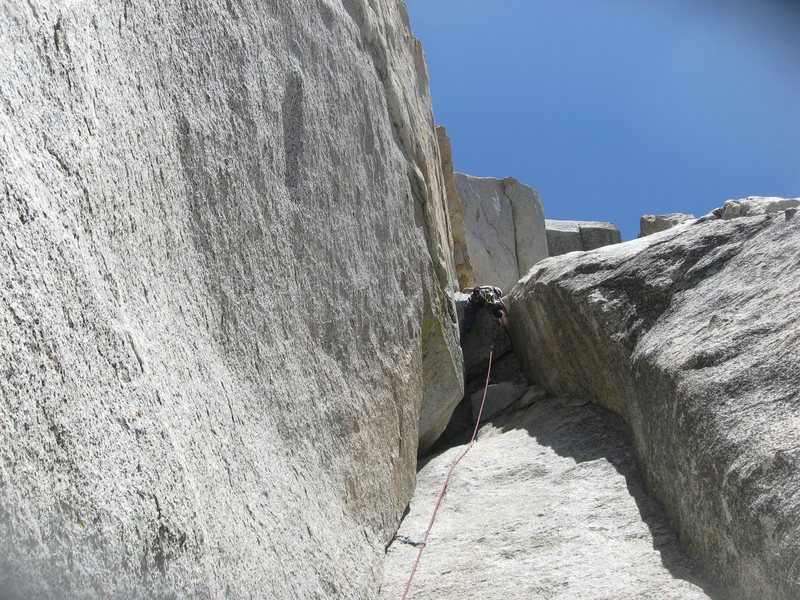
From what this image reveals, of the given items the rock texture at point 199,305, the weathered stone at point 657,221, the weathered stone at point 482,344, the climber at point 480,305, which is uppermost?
the weathered stone at point 657,221

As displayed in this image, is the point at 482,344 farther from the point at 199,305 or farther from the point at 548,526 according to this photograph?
the point at 199,305

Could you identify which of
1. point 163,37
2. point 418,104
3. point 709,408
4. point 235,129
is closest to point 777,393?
point 709,408

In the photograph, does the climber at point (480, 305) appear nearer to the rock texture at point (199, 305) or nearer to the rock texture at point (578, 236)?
the rock texture at point (199, 305)

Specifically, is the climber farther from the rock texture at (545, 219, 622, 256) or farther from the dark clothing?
the rock texture at (545, 219, 622, 256)

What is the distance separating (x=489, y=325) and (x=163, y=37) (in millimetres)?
5038

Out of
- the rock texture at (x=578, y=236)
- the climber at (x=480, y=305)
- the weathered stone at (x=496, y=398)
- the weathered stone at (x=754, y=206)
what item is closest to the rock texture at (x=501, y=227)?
the rock texture at (x=578, y=236)

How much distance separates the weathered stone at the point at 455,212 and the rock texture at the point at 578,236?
18.8 feet

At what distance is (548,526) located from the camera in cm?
421

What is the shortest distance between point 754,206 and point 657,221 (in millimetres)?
8587

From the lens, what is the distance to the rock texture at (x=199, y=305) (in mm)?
1812

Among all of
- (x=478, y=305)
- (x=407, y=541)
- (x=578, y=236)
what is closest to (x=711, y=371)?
(x=407, y=541)

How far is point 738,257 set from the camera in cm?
421

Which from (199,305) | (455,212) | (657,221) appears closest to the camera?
(199,305)

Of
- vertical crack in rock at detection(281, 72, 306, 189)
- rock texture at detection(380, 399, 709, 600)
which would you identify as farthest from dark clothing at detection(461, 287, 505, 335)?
vertical crack in rock at detection(281, 72, 306, 189)
